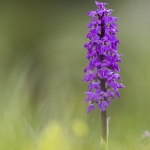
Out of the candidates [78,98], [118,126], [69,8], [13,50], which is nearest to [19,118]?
[118,126]

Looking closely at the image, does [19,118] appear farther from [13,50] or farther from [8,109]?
[13,50]

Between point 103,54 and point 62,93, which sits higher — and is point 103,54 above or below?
below

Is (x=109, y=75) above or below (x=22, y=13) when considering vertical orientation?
below

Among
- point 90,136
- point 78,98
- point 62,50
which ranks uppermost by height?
point 62,50

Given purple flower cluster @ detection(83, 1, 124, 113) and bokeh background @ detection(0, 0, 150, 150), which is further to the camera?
bokeh background @ detection(0, 0, 150, 150)

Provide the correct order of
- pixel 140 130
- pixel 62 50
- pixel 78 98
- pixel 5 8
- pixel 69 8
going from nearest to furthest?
pixel 140 130
pixel 78 98
pixel 62 50
pixel 5 8
pixel 69 8

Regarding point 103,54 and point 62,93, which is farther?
point 62,93

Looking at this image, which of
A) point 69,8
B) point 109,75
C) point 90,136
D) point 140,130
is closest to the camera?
point 109,75

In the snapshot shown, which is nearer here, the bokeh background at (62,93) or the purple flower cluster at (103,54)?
the purple flower cluster at (103,54)
